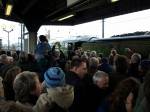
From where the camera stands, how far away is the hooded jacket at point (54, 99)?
3.96m

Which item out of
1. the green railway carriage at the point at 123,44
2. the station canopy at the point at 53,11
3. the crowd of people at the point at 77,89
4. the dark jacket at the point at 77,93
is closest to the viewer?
the crowd of people at the point at 77,89

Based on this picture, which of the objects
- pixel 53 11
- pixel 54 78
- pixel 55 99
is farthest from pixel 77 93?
pixel 53 11

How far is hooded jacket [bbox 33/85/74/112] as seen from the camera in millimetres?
3962

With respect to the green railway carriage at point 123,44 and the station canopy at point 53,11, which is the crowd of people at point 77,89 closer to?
the green railway carriage at point 123,44

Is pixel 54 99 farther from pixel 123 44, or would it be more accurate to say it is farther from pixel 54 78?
pixel 123 44

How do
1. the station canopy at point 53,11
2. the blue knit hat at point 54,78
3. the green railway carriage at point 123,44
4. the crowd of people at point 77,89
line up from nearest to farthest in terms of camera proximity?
the crowd of people at point 77,89 → the blue knit hat at point 54,78 → the green railway carriage at point 123,44 → the station canopy at point 53,11

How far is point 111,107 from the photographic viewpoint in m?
4.50

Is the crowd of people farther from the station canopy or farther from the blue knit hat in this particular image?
the station canopy

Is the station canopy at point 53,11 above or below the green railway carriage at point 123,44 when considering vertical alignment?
above

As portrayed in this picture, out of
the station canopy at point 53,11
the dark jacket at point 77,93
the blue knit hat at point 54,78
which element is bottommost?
the dark jacket at point 77,93

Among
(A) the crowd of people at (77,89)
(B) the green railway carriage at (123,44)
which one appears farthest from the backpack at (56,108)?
(B) the green railway carriage at (123,44)

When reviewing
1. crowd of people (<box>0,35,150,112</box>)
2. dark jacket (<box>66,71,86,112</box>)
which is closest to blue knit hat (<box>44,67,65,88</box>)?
crowd of people (<box>0,35,150,112</box>)

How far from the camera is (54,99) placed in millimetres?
4047

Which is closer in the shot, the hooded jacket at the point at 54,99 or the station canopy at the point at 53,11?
the hooded jacket at the point at 54,99
